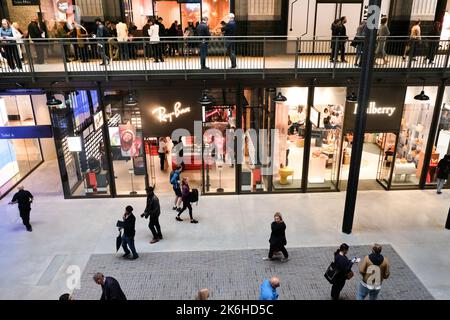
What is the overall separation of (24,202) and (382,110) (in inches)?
424

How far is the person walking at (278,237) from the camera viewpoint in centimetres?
885

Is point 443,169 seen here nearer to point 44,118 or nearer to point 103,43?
point 103,43

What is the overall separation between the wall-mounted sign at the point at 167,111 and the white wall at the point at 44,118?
195 inches

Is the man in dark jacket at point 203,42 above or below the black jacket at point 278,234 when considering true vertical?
above

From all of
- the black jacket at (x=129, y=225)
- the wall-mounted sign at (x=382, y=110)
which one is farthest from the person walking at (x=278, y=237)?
the wall-mounted sign at (x=382, y=110)

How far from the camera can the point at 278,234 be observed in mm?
8961

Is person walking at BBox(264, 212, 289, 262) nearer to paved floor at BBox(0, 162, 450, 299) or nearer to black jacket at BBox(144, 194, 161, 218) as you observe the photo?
paved floor at BBox(0, 162, 450, 299)

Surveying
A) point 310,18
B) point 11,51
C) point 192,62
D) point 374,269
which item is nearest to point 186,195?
point 192,62

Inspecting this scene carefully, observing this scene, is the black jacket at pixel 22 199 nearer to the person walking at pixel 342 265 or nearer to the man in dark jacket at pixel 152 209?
the man in dark jacket at pixel 152 209

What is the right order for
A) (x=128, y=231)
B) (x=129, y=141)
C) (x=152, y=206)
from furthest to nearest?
(x=129, y=141), (x=152, y=206), (x=128, y=231)

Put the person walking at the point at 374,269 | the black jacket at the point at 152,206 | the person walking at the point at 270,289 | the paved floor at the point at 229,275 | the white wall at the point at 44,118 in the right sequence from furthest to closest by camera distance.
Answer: the white wall at the point at 44,118 → the black jacket at the point at 152,206 → the paved floor at the point at 229,275 → the person walking at the point at 374,269 → the person walking at the point at 270,289

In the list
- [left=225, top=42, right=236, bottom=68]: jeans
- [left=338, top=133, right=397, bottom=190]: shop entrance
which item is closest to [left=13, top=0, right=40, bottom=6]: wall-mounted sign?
[left=225, top=42, right=236, bottom=68]: jeans

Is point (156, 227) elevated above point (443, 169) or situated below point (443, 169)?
below
